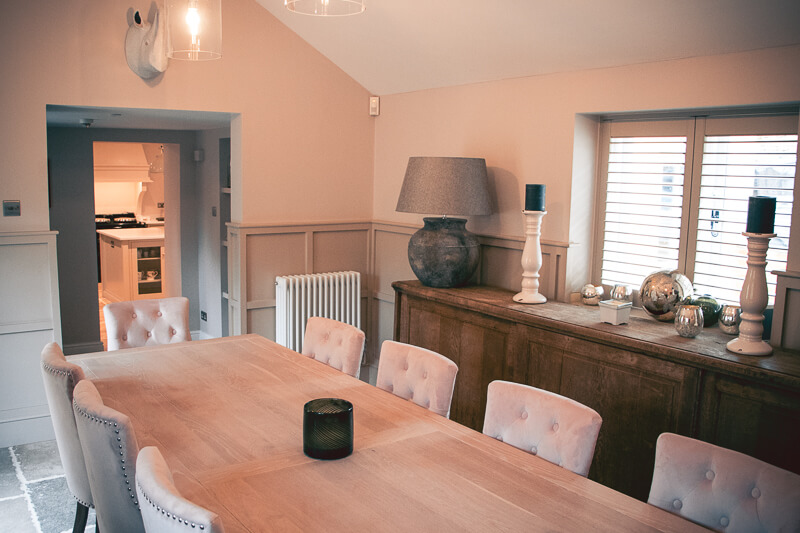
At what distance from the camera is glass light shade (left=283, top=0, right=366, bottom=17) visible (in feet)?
8.00

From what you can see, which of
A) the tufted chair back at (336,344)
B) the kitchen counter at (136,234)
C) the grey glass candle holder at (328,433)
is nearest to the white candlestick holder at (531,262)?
the tufted chair back at (336,344)

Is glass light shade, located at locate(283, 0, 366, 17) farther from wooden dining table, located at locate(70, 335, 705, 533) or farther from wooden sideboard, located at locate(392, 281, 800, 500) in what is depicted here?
wooden sideboard, located at locate(392, 281, 800, 500)

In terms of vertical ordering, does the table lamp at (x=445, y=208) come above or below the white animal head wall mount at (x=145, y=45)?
below

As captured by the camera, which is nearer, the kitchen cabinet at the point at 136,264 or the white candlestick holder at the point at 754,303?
the white candlestick holder at the point at 754,303

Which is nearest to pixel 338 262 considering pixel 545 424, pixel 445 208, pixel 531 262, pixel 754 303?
pixel 445 208

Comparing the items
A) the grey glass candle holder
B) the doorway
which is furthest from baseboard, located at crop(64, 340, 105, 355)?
the grey glass candle holder

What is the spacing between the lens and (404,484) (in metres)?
1.82

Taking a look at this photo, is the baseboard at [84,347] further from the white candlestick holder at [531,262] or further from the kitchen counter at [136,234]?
the white candlestick holder at [531,262]

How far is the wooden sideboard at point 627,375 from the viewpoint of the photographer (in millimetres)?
2602

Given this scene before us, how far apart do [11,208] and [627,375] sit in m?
3.46

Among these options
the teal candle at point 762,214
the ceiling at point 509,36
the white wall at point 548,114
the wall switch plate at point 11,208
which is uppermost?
the ceiling at point 509,36

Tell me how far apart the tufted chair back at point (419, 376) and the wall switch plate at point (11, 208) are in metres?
2.51

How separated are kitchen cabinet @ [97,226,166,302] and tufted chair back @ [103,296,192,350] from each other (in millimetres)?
4112

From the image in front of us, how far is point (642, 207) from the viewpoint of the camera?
3672 mm
